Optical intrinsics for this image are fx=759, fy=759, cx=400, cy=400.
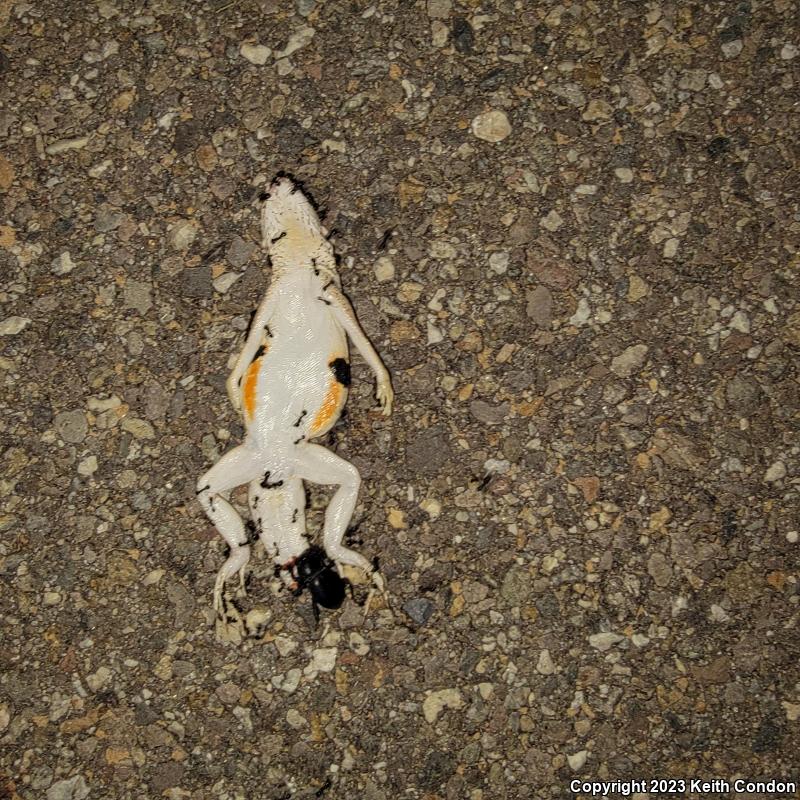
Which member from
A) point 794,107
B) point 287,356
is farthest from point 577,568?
point 794,107

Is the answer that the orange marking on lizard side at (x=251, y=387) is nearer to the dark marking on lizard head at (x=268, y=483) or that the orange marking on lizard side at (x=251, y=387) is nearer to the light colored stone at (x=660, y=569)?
the dark marking on lizard head at (x=268, y=483)

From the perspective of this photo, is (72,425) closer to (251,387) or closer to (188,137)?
(251,387)

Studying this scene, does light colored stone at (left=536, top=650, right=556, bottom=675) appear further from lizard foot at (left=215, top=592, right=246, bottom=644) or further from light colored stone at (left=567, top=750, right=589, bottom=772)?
lizard foot at (left=215, top=592, right=246, bottom=644)

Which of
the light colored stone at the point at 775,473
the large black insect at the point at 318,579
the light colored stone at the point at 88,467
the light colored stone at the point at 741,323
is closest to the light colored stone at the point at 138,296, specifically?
the light colored stone at the point at 88,467

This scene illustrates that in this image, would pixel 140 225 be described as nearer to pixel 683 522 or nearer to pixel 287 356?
pixel 287 356

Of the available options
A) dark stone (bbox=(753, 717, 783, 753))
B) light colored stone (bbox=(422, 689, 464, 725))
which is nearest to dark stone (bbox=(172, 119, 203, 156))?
light colored stone (bbox=(422, 689, 464, 725))

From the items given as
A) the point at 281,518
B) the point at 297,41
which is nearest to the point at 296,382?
the point at 281,518
